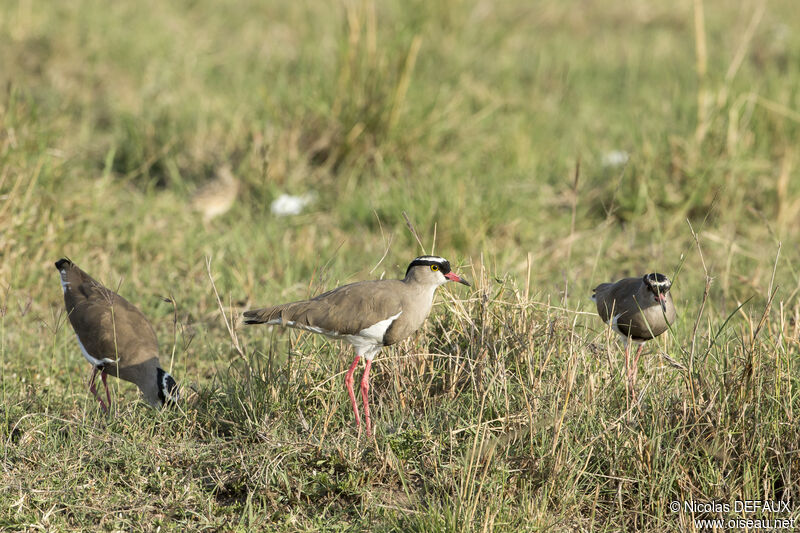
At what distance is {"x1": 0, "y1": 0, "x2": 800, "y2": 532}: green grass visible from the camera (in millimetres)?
3734

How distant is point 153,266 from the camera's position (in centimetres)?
656

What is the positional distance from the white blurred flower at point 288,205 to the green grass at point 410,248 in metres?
0.14

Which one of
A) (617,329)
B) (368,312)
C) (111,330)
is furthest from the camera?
(111,330)

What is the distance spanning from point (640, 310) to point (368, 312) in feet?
4.33

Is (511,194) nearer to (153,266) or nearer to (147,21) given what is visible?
(153,266)

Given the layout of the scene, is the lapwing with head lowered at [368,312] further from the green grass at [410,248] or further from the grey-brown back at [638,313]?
the grey-brown back at [638,313]

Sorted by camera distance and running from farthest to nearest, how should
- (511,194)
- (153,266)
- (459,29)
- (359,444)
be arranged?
1. (459,29)
2. (511,194)
3. (153,266)
4. (359,444)

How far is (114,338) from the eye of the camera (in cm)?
450

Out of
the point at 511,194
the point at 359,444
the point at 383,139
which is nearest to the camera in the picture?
the point at 359,444

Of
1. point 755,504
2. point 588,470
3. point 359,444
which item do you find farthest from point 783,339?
point 359,444

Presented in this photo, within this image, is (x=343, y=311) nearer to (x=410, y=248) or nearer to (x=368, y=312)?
(x=368, y=312)

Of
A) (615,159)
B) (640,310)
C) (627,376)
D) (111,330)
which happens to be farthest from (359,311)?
(615,159)

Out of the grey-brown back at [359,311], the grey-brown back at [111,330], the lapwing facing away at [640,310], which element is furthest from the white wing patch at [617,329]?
the grey-brown back at [111,330]

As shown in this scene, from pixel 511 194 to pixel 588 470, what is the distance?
3.86 m
